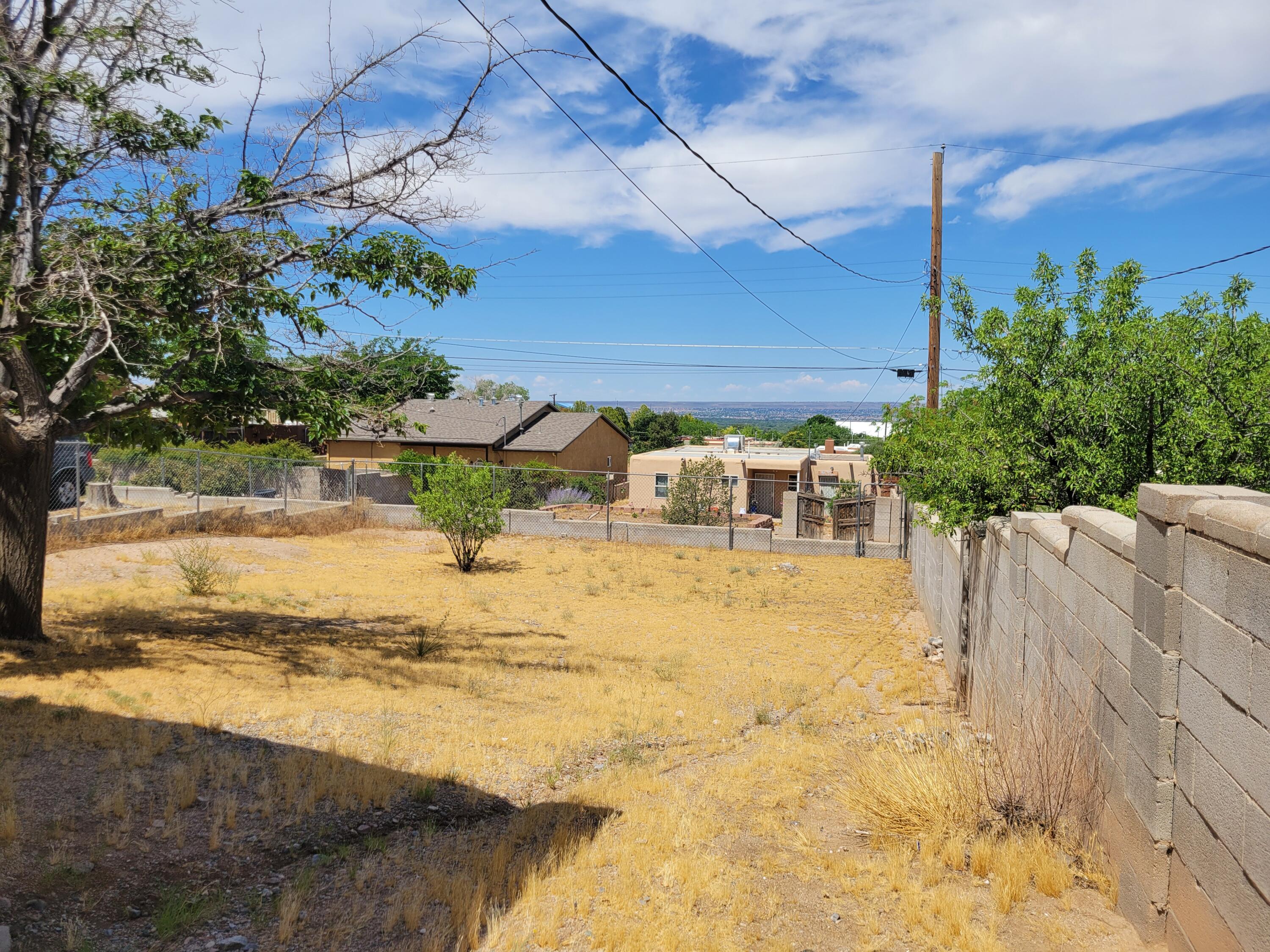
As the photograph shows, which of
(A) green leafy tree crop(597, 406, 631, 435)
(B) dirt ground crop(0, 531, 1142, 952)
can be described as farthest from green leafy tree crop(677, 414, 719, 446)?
(B) dirt ground crop(0, 531, 1142, 952)

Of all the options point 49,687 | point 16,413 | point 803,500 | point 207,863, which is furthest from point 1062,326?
point 803,500

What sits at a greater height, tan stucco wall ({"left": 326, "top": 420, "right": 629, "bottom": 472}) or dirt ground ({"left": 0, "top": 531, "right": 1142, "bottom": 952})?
tan stucco wall ({"left": 326, "top": 420, "right": 629, "bottom": 472})

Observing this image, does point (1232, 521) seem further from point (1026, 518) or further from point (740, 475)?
point (740, 475)

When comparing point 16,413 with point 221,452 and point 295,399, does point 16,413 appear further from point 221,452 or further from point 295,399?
point 221,452

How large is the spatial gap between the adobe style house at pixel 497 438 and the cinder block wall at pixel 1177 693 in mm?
39821

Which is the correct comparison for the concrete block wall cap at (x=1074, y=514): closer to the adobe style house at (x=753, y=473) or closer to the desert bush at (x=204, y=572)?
the desert bush at (x=204, y=572)

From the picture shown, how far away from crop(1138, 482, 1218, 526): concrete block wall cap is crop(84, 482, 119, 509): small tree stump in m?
24.8

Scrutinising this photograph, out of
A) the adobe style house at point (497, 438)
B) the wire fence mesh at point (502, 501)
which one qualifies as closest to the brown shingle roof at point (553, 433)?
the adobe style house at point (497, 438)

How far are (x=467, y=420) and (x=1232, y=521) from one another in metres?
47.2

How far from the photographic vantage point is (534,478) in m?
33.0

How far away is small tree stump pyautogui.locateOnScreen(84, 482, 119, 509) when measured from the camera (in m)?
22.9

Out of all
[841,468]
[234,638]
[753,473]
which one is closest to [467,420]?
[753,473]

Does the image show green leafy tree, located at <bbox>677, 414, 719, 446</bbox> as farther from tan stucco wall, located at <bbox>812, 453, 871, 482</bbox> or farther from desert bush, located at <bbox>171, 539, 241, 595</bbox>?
desert bush, located at <bbox>171, 539, 241, 595</bbox>

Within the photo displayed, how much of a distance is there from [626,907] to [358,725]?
13.3ft
